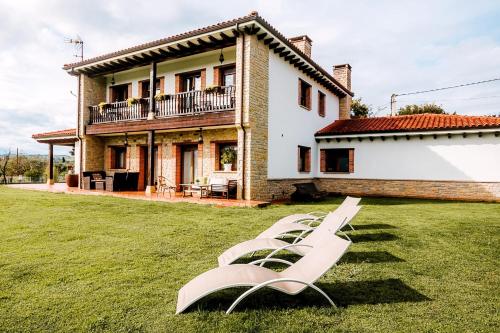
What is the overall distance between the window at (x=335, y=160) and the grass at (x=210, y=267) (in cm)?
922

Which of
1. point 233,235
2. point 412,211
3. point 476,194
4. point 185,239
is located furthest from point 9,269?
point 476,194

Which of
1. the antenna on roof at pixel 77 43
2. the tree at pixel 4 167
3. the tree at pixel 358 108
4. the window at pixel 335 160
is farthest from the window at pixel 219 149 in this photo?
the tree at pixel 358 108

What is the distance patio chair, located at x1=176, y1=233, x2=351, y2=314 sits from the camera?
2955 mm

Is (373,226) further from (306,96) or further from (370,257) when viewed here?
(306,96)

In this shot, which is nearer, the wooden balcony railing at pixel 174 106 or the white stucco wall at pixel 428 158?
the wooden balcony railing at pixel 174 106

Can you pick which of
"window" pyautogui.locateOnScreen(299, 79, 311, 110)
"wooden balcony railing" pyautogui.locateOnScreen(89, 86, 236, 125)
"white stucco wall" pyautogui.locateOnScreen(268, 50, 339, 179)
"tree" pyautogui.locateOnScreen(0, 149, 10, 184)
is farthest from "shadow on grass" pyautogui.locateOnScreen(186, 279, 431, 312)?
"tree" pyautogui.locateOnScreen(0, 149, 10, 184)

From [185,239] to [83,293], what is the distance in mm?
2614

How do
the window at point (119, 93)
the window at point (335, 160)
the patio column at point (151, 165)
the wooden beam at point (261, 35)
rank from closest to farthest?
the wooden beam at point (261, 35) → the patio column at point (151, 165) → the window at point (335, 160) → the window at point (119, 93)

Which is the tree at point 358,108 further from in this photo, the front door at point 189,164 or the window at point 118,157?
the window at point 118,157

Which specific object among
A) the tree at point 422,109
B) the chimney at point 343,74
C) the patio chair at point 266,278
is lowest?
the patio chair at point 266,278

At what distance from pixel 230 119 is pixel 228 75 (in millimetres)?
3135

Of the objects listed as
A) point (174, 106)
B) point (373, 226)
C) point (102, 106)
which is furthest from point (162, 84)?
point (373, 226)

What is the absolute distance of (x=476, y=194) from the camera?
13562 millimetres

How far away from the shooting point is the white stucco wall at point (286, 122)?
42.5 feet
